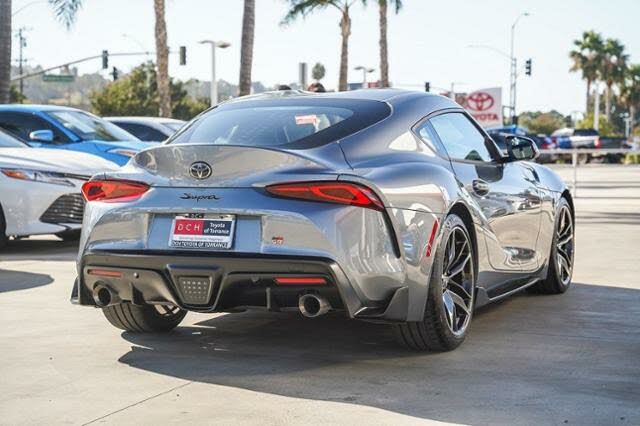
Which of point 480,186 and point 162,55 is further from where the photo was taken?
point 162,55

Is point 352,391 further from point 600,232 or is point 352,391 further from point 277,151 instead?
point 600,232

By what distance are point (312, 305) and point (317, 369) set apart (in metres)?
0.43

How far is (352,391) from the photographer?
542 centimetres

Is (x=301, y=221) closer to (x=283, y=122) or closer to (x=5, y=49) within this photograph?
(x=283, y=122)

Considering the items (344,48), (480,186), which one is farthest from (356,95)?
(344,48)

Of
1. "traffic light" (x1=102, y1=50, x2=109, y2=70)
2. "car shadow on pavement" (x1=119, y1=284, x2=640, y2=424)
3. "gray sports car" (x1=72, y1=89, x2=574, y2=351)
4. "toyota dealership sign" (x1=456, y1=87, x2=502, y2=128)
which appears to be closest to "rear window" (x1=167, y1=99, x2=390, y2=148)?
"gray sports car" (x1=72, y1=89, x2=574, y2=351)

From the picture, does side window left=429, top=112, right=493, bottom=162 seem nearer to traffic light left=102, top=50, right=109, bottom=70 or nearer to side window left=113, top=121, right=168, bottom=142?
side window left=113, top=121, right=168, bottom=142

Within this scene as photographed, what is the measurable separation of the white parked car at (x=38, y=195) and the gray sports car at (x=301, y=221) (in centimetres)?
512

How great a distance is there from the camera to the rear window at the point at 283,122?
619 centimetres

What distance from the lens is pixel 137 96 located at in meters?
98.8

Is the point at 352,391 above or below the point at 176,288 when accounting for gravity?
below

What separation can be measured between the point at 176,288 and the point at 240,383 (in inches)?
24.3

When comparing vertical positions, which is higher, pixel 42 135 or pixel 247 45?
pixel 247 45

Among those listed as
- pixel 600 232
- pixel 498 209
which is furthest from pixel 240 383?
pixel 600 232
